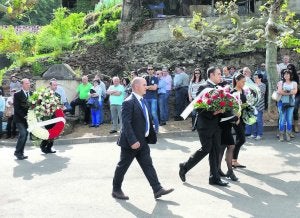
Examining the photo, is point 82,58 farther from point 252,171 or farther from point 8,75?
point 252,171

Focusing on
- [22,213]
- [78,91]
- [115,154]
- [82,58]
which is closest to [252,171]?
[115,154]

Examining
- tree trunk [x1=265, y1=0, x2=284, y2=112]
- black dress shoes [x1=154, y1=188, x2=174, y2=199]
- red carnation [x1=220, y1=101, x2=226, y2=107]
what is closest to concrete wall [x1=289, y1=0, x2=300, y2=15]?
tree trunk [x1=265, y1=0, x2=284, y2=112]

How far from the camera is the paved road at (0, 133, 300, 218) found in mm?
7012

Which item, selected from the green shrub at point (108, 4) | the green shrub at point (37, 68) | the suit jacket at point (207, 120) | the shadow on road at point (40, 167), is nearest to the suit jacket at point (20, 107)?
the shadow on road at point (40, 167)

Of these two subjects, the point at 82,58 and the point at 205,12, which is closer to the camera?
the point at 82,58

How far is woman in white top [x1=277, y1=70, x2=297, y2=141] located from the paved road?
855 mm

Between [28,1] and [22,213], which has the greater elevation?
[28,1]

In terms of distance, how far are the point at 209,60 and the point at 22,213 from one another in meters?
13.8

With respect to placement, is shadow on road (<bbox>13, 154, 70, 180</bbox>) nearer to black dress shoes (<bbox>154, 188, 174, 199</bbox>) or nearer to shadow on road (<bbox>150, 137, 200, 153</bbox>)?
shadow on road (<bbox>150, 137, 200, 153</bbox>)

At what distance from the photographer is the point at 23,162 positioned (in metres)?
11.1

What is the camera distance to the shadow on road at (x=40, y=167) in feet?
32.1

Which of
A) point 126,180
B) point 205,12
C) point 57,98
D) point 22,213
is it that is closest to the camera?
point 22,213

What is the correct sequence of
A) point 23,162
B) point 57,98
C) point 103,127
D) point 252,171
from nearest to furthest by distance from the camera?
point 252,171 < point 23,162 < point 57,98 < point 103,127

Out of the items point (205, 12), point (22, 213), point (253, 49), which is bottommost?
point (22, 213)
